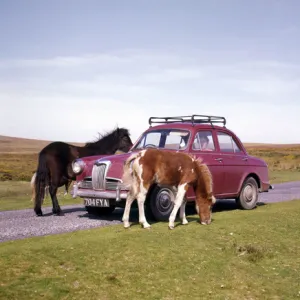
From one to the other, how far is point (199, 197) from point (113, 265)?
3.81 m

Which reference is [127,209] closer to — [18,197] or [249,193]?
[249,193]

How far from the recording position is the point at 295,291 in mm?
6664

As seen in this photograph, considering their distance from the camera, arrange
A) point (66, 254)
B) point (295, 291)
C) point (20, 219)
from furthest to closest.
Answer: point (20, 219)
point (66, 254)
point (295, 291)

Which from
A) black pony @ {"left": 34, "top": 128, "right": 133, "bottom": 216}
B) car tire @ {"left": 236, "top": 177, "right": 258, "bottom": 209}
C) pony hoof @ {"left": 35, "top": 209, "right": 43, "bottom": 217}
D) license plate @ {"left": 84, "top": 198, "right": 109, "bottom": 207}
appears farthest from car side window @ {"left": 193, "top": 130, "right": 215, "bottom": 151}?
pony hoof @ {"left": 35, "top": 209, "right": 43, "bottom": 217}

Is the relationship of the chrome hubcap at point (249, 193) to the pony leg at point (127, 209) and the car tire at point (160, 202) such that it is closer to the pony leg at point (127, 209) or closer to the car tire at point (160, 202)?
the car tire at point (160, 202)

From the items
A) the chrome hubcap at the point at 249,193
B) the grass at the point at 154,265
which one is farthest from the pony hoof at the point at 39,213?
the chrome hubcap at the point at 249,193

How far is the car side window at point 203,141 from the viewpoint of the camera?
39.5 ft

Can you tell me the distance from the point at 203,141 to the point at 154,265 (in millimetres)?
5660

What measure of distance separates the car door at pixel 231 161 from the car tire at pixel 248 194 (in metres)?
0.33

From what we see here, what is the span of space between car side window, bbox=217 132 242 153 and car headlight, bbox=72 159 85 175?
3.83 m

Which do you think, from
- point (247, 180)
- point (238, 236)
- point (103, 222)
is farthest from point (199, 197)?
point (247, 180)

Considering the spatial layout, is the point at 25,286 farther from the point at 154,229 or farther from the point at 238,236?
the point at 238,236

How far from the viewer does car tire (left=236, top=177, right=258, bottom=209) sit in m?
13.2

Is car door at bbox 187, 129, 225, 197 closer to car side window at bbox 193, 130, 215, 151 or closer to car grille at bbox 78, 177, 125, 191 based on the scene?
car side window at bbox 193, 130, 215, 151
